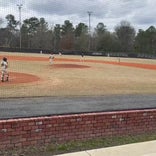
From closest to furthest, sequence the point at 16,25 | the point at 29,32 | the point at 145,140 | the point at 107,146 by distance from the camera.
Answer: the point at 107,146, the point at 145,140, the point at 16,25, the point at 29,32

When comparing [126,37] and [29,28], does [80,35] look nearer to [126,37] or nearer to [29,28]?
[29,28]

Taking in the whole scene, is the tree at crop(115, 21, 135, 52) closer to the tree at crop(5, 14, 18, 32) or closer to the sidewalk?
the tree at crop(5, 14, 18, 32)

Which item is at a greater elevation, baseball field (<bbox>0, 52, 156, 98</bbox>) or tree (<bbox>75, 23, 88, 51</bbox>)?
tree (<bbox>75, 23, 88, 51</bbox>)

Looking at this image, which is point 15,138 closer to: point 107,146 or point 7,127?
point 7,127

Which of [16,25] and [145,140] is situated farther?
[16,25]

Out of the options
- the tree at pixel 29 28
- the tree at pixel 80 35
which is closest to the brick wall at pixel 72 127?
the tree at pixel 29 28

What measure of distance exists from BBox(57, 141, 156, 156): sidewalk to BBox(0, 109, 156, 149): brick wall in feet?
2.84

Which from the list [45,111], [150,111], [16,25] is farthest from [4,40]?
[150,111]

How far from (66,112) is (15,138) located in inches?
68.9

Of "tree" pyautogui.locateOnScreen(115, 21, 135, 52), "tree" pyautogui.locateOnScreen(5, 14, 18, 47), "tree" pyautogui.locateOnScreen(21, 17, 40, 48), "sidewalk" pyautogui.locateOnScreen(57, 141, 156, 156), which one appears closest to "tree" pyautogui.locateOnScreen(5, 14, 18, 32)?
"tree" pyautogui.locateOnScreen(5, 14, 18, 47)

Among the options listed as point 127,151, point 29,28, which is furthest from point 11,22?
point 127,151

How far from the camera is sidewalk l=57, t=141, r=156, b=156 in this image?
20.7 ft

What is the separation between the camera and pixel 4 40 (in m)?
9.95

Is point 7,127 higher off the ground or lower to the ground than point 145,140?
higher
